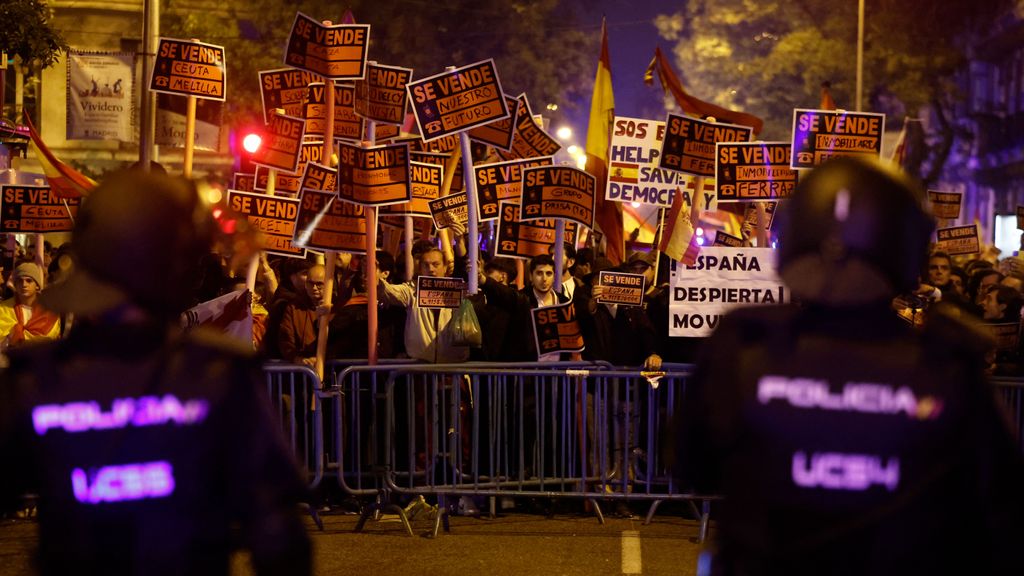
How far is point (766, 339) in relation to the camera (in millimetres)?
3064

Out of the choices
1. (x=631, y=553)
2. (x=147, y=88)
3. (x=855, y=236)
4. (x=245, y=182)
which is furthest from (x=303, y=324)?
(x=855, y=236)

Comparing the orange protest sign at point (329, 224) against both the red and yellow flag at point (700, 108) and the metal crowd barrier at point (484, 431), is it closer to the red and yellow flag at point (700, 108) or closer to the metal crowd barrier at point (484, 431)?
the metal crowd barrier at point (484, 431)

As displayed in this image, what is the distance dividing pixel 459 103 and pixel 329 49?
119cm

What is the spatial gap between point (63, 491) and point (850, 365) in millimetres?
1756

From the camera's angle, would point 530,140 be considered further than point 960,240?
No

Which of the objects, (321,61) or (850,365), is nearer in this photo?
(850,365)

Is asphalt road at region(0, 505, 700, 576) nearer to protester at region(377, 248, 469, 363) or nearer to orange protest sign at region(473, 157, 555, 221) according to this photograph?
protester at region(377, 248, 469, 363)

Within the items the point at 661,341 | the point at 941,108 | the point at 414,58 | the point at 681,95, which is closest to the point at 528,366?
the point at 661,341

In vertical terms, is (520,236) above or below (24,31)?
below

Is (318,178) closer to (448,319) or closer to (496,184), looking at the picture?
(448,319)

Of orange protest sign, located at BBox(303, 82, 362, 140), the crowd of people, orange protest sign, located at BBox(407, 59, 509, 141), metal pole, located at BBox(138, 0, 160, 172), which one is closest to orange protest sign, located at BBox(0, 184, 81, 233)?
the crowd of people

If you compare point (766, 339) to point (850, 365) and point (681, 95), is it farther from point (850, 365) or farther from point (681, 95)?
point (681, 95)

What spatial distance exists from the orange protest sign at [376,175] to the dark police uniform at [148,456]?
303 inches

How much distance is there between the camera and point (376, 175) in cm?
1082
